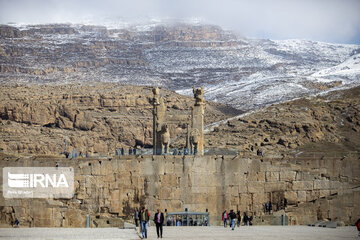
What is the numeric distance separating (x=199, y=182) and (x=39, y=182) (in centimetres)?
912

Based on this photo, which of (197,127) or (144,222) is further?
(197,127)

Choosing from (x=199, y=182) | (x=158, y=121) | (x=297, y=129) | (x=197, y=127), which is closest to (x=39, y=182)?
(x=199, y=182)

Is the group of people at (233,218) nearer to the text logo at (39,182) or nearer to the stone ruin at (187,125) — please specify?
the stone ruin at (187,125)

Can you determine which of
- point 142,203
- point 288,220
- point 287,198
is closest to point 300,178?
point 287,198

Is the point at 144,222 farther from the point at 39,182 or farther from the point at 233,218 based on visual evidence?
the point at 39,182

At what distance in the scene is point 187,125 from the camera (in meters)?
64.5

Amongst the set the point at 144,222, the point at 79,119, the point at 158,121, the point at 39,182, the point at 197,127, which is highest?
the point at 79,119

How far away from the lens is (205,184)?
59.9 meters

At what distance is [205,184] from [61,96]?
8201cm

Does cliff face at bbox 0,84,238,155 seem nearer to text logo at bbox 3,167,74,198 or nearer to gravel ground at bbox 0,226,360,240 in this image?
text logo at bbox 3,167,74,198

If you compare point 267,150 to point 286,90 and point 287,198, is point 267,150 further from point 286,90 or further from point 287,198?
point 286,90

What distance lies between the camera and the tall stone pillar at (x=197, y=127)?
6282 cm

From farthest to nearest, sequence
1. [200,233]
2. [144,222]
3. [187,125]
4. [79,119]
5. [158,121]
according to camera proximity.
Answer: [79,119] → [158,121] → [187,125] → [200,233] → [144,222]

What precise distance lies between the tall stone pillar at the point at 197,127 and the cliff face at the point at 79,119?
41730 mm
